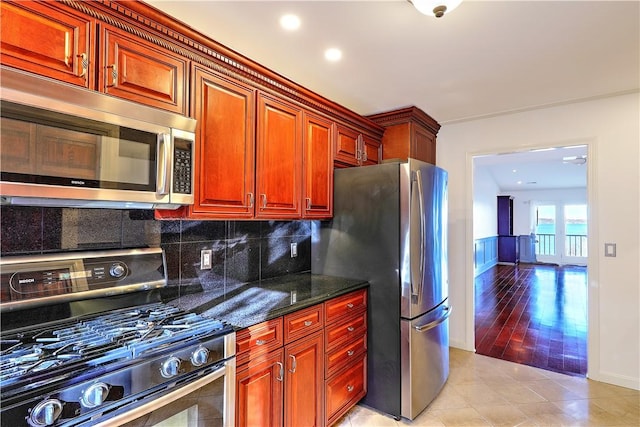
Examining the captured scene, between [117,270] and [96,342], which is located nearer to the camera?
[96,342]

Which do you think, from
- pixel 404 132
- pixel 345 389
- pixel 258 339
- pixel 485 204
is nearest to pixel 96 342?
pixel 258 339

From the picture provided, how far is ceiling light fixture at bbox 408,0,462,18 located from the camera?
1442 millimetres

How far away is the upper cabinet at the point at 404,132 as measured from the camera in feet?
9.91

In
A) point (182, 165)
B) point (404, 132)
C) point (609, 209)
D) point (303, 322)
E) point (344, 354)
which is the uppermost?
point (404, 132)

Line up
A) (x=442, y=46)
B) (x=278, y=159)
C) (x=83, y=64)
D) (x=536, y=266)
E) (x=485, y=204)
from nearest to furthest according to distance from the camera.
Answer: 1. (x=83, y=64)
2. (x=442, y=46)
3. (x=278, y=159)
4. (x=485, y=204)
5. (x=536, y=266)

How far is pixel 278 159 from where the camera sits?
2.13 m

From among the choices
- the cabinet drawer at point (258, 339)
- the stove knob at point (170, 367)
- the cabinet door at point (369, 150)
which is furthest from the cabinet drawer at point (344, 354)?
the cabinet door at point (369, 150)

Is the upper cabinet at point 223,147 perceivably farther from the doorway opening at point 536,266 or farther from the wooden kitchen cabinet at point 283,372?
the doorway opening at point 536,266

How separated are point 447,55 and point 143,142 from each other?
188 centimetres

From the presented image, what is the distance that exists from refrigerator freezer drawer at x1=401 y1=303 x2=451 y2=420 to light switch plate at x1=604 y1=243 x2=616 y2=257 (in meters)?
1.57

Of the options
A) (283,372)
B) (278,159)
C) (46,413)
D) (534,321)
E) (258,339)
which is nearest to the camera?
(46,413)

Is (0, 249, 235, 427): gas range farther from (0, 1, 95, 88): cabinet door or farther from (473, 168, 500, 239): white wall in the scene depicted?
(473, 168, 500, 239): white wall

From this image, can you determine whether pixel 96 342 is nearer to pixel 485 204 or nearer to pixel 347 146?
pixel 347 146

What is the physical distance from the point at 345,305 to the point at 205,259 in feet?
3.19
